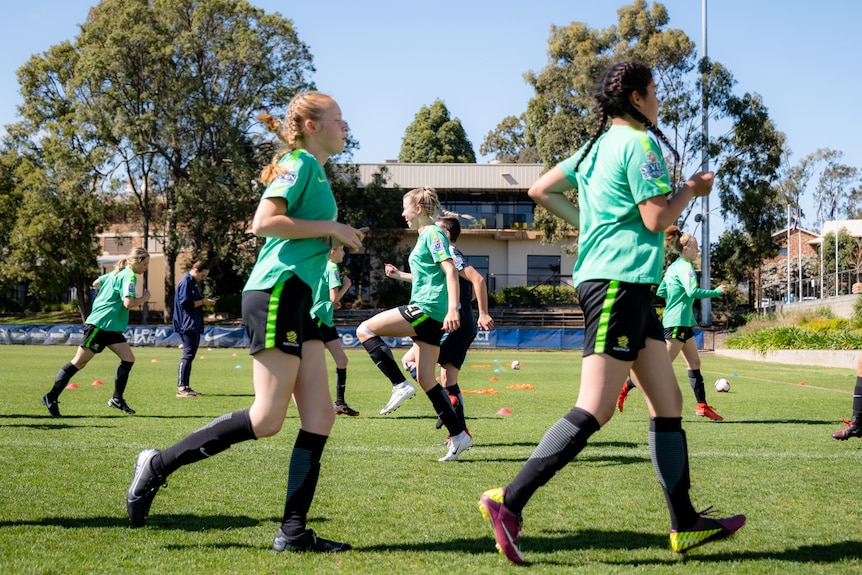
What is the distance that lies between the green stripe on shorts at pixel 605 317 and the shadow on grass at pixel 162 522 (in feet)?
6.36

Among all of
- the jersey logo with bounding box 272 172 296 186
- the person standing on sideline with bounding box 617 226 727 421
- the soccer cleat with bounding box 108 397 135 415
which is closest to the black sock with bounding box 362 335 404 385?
the person standing on sideline with bounding box 617 226 727 421

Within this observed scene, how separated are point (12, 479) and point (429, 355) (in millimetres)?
2934

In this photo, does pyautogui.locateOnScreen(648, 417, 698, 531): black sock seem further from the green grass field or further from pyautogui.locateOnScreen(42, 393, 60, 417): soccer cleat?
pyautogui.locateOnScreen(42, 393, 60, 417): soccer cleat

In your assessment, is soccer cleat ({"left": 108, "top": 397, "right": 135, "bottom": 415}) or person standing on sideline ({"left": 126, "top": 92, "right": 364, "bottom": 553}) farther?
soccer cleat ({"left": 108, "top": 397, "right": 135, "bottom": 415})

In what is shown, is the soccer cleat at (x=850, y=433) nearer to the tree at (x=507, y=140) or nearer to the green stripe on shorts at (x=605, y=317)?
the green stripe on shorts at (x=605, y=317)

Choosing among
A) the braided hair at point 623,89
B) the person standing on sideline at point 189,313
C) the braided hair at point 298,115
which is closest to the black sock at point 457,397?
the braided hair at point 298,115

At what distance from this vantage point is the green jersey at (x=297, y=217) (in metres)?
3.64

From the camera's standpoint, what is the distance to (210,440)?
3693 mm

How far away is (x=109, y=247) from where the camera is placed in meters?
62.5

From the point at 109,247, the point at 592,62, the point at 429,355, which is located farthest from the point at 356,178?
the point at 429,355

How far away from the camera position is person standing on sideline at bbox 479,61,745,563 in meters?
3.48

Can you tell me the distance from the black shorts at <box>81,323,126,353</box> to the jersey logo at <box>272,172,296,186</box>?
627 cm

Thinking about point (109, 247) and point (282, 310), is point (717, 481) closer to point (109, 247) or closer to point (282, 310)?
point (282, 310)

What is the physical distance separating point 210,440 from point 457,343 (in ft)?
12.1
